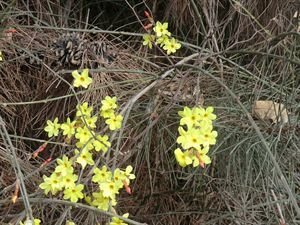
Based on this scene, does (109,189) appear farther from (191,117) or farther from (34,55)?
(34,55)

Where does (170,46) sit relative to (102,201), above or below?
above

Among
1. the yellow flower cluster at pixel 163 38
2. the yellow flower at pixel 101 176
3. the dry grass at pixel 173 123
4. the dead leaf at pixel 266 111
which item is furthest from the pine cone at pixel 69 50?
the yellow flower at pixel 101 176

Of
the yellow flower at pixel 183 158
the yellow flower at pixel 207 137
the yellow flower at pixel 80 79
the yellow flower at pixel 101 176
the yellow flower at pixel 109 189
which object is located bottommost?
the yellow flower at pixel 109 189

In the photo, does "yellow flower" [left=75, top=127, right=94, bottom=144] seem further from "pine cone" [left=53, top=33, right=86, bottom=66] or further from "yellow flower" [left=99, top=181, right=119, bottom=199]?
"pine cone" [left=53, top=33, right=86, bottom=66]

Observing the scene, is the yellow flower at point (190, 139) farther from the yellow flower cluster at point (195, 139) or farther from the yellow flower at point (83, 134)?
the yellow flower at point (83, 134)

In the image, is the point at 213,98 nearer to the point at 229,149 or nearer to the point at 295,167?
the point at 229,149

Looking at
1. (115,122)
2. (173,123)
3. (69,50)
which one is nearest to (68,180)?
(115,122)
